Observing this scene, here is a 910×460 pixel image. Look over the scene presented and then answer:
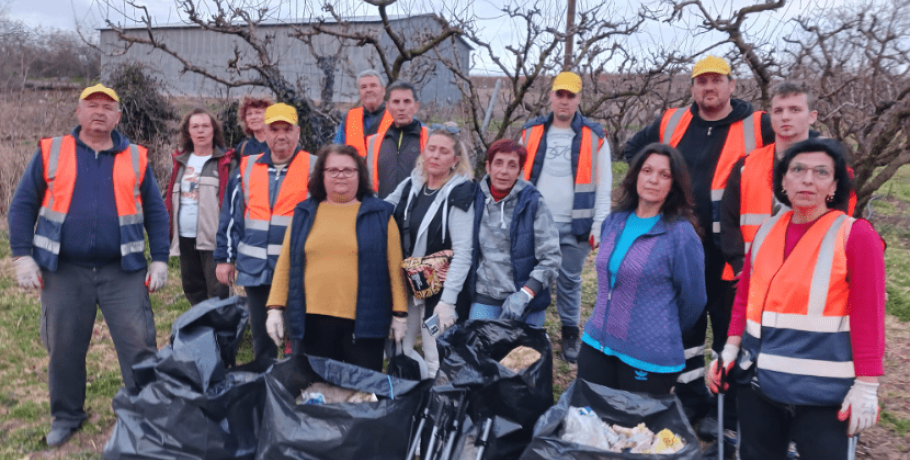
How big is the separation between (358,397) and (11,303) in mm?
4994

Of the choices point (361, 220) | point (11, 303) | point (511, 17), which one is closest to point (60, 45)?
point (11, 303)

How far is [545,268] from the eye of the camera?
284 centimetres

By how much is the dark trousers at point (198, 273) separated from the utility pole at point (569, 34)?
15.0 feet

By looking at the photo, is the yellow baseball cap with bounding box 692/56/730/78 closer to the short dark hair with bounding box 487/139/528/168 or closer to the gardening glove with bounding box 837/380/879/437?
the short dark hair with bounding box 487/139/528/168

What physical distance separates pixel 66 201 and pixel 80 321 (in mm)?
654

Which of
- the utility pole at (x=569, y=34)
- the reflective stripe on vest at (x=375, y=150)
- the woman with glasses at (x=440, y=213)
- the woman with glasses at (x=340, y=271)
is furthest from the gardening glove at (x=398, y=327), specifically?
the utility pole at (x=569, y=34)

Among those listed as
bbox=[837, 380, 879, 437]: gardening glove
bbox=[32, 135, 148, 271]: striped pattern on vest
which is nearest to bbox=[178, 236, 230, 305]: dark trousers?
bbox=[32, 135, 148, 271]: striped pattern on vest

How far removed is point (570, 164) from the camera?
149 inches

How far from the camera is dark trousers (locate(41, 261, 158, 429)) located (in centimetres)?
308

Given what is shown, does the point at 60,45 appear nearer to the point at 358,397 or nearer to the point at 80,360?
the point at 80,360

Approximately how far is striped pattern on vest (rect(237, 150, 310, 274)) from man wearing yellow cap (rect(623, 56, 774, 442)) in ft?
7.22

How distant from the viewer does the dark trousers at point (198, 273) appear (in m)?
4.09

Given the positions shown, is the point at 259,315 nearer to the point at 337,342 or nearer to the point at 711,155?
the point at 337,342

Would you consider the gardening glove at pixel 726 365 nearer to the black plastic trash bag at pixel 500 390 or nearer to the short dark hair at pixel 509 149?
the black plastic trash bag at pixel 500 390
